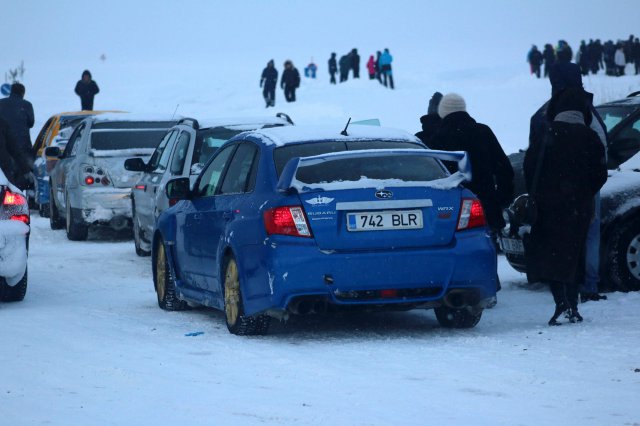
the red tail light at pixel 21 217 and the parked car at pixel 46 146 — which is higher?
the red tail light at pixel 21 217

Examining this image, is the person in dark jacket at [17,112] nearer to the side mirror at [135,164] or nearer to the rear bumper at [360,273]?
the side mirror at [135,164]

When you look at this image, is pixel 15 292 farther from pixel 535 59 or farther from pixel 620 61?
pixel 535 59

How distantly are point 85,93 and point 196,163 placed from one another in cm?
2339

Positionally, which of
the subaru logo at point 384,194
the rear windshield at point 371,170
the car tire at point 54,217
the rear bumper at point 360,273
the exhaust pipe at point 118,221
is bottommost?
the car tire at point 54,217

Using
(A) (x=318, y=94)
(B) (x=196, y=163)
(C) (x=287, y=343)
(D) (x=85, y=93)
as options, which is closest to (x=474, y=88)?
(A) (x=318, y=94)

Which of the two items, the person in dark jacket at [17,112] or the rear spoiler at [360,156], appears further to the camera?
→ the person in dark jacket at [17,112]

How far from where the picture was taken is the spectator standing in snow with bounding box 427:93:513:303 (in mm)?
11438

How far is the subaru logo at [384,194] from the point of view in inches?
355

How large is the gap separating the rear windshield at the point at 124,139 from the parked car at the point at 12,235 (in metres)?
6.69

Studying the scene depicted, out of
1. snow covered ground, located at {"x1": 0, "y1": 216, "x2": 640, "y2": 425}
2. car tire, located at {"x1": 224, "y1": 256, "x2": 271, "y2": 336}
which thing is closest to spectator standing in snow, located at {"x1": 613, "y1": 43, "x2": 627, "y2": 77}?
snow covered ground, located at {"x1": 0, "y1": 216, "x2": 640, "y2": 425}

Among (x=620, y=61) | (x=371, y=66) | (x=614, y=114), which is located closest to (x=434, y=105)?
(x=614, y=114)

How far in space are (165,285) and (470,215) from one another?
3234 mm

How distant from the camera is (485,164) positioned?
1145cm

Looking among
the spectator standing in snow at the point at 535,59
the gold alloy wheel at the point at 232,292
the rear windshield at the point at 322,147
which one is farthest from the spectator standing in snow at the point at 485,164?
the spectator standing in snow at the point at 535,59
